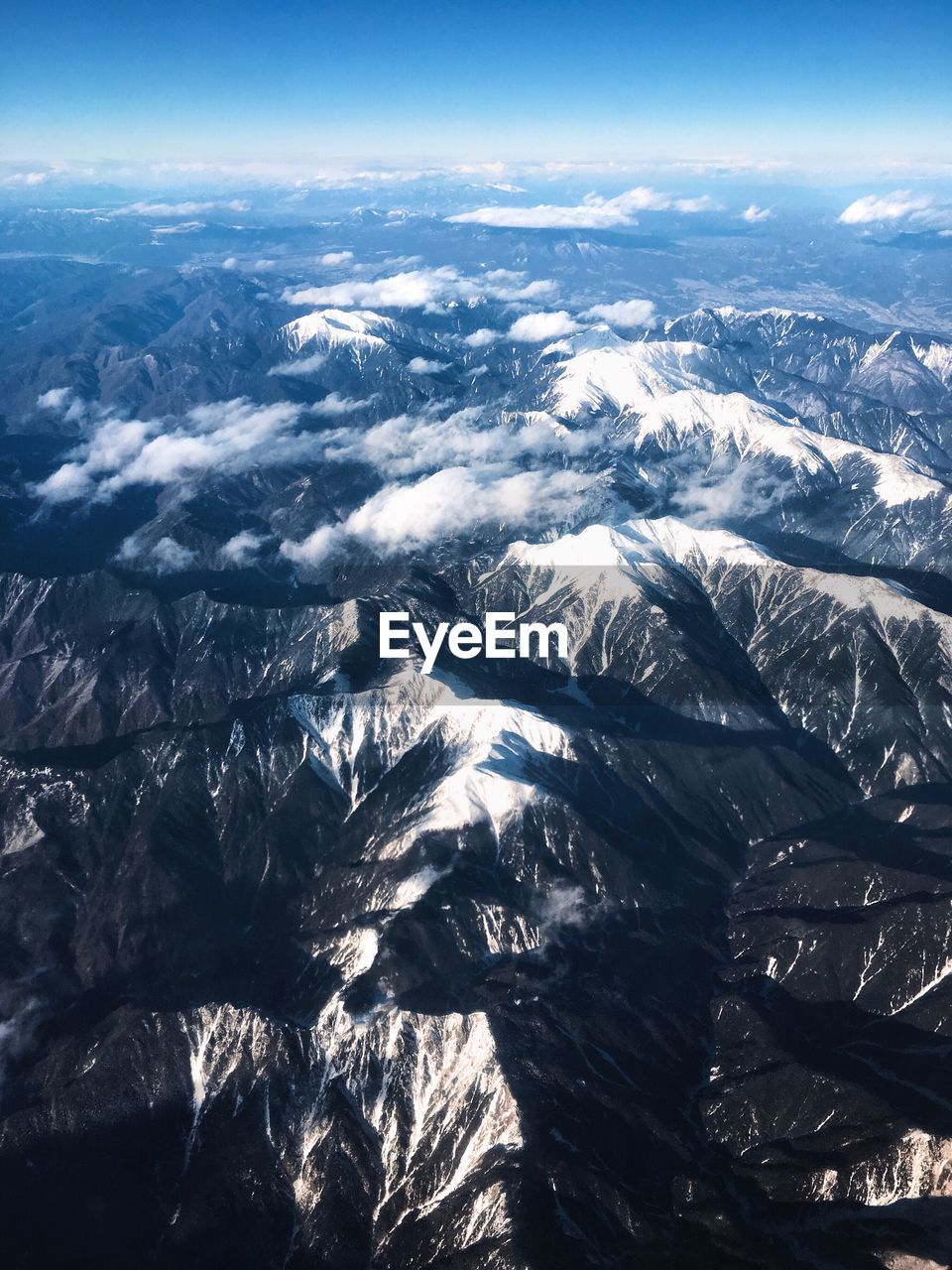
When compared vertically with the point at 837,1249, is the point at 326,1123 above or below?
below

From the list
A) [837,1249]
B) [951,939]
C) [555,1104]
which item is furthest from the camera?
[951,939]

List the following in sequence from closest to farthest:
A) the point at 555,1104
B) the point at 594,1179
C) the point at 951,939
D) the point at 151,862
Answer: the point at 594,1179
the point at 555,1104
the point at 951,939
the point at 151,862

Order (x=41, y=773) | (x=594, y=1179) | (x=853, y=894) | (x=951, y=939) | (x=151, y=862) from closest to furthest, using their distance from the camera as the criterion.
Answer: (x=594, y=1179) → (x=951, y=939) → (x=853, y=894) → (x=151, y=862) → (x=41, y=773)

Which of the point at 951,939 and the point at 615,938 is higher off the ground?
the point at 951,939

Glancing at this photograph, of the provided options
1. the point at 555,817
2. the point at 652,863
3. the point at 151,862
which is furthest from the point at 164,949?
the point at 652,863

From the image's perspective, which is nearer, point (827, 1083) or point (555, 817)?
point (827, 1083)

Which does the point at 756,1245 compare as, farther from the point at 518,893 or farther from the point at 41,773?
the point at 41,773

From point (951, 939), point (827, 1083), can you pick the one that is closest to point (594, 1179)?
point (827, 1083)

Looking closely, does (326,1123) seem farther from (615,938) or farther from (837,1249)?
→ (837,1249)

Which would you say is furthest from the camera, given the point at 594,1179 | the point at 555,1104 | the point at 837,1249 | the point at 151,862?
the point at 151,862
